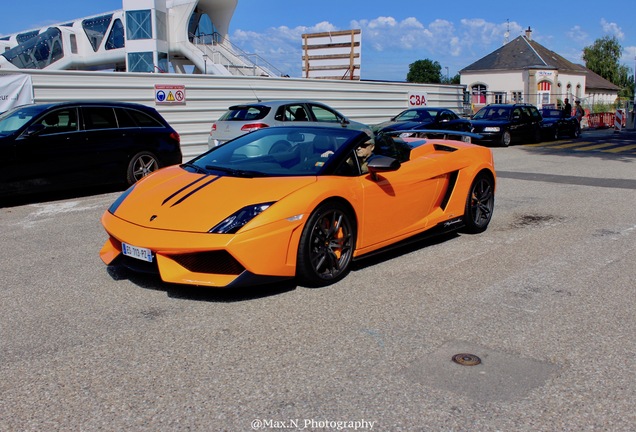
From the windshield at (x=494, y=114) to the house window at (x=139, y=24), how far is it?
3576 cm

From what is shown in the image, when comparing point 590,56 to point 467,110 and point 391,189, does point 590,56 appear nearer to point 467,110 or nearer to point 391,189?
point 467,110

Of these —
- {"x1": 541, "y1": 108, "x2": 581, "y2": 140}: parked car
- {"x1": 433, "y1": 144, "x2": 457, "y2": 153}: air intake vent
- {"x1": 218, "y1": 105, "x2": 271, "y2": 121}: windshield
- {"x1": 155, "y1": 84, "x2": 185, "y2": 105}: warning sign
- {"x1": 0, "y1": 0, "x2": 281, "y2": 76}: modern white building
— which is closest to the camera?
{"x1": 433, "y1": 144, "x2": 457, "y2": 153}: air intake vent

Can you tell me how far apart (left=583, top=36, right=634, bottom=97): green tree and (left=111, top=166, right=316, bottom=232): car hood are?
107 metres

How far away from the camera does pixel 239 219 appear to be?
459 centimetres

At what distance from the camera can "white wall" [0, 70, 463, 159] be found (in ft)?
45.2

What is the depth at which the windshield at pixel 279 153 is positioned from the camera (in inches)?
213

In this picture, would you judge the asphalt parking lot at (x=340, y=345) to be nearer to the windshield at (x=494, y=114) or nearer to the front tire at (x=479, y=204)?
the front tire at (x=479, y=204)

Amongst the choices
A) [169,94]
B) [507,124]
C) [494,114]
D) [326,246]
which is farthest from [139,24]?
[326,246]

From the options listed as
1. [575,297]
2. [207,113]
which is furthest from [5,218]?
[207,113]

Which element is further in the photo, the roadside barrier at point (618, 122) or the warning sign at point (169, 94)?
the roadside barrier at point (618, 122)

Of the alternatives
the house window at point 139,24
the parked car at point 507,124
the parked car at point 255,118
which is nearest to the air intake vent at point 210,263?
the parked car at point 255,118

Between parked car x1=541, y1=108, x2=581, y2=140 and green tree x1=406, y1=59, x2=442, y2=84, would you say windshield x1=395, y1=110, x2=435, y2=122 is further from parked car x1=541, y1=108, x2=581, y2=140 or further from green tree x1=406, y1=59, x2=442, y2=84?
green tree x1=406, y1=59, x2=442, y2=84

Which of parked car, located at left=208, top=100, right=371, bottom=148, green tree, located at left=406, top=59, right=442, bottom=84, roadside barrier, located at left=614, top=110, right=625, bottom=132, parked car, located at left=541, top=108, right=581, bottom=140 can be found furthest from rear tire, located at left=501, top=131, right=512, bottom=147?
green tree, located at left=406, top=59, right=442, bottom=84

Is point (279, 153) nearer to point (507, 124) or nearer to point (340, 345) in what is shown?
point (340, 345)
